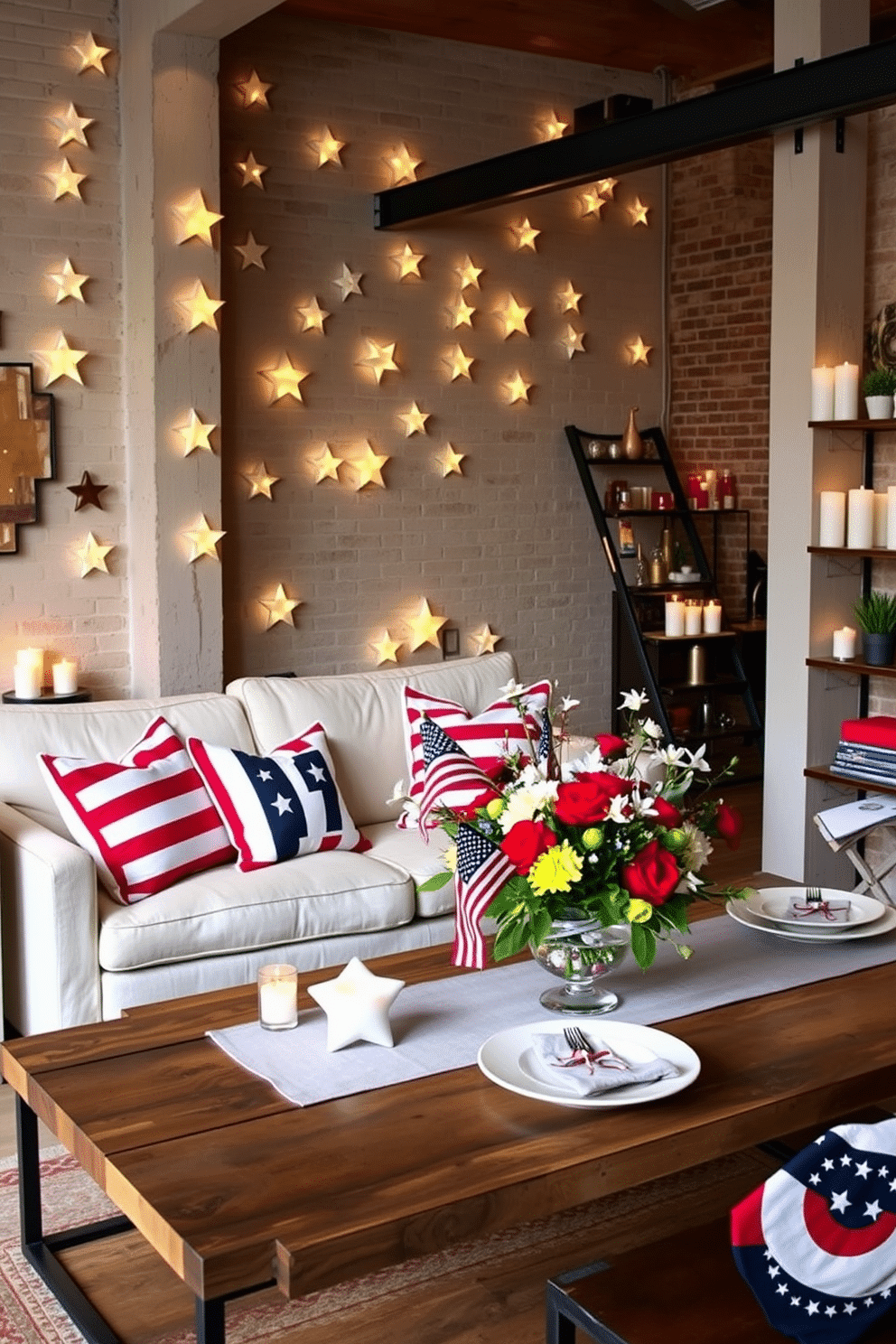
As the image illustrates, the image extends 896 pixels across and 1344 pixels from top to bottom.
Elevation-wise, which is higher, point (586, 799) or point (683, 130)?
point (683, 130)

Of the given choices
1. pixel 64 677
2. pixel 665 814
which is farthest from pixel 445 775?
pixel 665 814

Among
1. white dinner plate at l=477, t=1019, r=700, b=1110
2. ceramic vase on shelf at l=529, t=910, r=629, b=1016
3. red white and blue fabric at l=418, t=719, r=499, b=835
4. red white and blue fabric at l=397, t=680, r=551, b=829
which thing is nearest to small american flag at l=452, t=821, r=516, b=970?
ceramic vase on shelf at l=529, t=910, r=629, b=1016

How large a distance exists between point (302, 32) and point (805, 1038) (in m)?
4.72

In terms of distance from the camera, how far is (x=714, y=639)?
674cm

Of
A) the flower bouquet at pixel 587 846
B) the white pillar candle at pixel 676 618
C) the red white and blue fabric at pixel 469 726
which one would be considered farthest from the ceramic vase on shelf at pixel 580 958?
the white pillar candle at pixel 676 618

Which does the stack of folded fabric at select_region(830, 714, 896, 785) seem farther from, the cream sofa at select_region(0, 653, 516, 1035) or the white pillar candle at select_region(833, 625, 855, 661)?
the cream sofa at select_region(0, 653, 516, 1035)

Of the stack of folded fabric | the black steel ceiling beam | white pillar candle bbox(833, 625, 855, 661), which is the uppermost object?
the black steel ceiling beam

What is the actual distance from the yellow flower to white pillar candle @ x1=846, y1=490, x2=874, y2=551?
2.93 metres

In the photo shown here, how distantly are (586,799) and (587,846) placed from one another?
0.08 m

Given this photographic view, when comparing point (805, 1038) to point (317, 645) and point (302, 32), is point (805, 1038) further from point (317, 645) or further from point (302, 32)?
point (302, 32)

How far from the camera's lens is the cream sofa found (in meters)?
3.62

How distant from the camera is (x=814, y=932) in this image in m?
3.07

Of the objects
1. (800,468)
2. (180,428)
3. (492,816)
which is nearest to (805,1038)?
(492,816)

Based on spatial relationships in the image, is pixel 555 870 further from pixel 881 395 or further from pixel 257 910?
pixel 881 395
